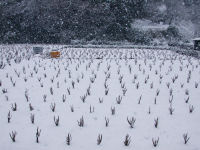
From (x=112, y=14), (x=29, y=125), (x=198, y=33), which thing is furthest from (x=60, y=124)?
(x=198, y=33)

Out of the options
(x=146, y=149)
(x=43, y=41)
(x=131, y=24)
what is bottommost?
(x=146, y=149)

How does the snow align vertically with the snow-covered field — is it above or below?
above

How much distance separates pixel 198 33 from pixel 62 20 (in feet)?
79.0

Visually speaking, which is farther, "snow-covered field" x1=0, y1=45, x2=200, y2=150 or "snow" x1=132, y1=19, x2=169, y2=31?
"snow" x1=132, y1=19, x2=169, y2=31

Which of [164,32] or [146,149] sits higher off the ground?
[164,32]

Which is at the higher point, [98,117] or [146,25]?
[146,25]

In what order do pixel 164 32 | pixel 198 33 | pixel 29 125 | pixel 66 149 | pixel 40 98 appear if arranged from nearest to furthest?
pixel 66 149, pixel 29 125, pixel 40 98, pixel 164 32, pixel 198 33

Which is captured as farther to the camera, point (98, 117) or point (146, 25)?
point (146, 25)

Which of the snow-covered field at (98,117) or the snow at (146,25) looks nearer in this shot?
the snow-covered field at (98,117)

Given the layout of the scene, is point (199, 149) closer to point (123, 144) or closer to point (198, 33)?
point (123, 144)

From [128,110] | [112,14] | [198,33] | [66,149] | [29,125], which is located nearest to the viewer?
[66,149]

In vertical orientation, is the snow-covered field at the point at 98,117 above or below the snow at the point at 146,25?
below

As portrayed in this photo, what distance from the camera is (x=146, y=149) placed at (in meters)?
2.82

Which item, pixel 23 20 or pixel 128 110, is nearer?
pixel 128 110
